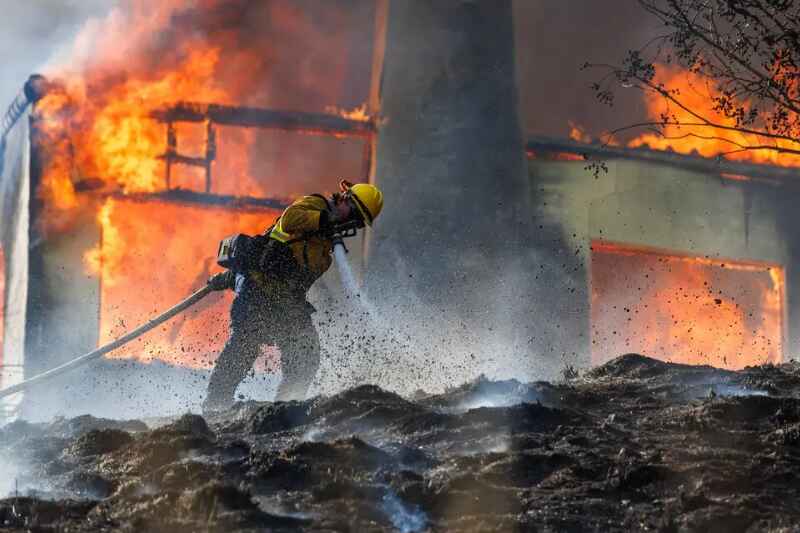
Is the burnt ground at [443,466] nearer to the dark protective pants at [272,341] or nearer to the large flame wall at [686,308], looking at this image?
the dark protective pants at [272,341]

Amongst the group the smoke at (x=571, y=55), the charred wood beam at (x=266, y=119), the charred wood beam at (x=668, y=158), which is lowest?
the charred wood beam at (x=668, y=158)

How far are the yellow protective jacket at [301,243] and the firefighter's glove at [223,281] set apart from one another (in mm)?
532

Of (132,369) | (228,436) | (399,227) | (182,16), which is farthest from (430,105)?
(228,436)

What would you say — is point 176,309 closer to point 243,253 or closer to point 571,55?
point 243,253

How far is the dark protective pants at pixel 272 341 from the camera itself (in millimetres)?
10430

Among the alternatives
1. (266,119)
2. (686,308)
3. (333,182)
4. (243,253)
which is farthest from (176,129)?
(686,308)

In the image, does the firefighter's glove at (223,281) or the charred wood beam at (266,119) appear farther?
the charred wood beam at (266,119)

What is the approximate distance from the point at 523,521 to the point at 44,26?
2131 centimetres

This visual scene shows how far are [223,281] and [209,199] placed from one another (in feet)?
27.2

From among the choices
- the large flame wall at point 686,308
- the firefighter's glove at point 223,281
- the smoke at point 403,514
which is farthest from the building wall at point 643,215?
the smoke at point 403,514

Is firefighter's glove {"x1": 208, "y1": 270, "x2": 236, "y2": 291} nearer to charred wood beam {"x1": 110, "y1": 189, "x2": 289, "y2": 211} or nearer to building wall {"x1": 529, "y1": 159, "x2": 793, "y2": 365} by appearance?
charred wood beam {"x1": 110, "y1": 189, "x2": 289, "y2": 211}

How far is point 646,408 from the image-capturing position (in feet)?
28.3

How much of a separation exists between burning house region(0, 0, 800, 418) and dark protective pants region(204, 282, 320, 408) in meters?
7.34

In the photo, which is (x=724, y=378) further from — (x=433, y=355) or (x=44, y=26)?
(x=44, y=26)
